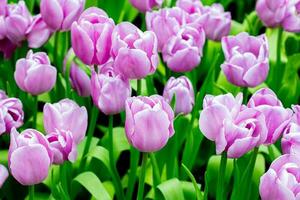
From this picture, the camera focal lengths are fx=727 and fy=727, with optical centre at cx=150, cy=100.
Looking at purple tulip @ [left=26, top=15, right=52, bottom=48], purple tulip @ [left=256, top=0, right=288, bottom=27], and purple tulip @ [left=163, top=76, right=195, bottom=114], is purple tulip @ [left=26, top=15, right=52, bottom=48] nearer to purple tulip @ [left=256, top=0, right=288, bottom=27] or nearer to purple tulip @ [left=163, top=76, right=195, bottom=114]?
purple tulip @ [left=163, top=76, right=195, bottom=114]

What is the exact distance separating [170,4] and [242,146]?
1.00 meters

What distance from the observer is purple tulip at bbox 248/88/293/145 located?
1.11 meters

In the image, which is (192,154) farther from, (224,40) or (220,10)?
(220,10)

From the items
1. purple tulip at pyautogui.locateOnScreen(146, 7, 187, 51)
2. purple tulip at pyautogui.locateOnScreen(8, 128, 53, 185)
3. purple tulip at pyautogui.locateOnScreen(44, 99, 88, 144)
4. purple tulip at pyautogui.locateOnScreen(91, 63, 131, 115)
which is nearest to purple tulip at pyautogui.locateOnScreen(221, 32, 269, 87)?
purple tulip at pyautogui.locateOnScreen(146, 7, 187, 51)

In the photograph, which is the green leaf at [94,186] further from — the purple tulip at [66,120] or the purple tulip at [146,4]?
the purple tulip at [146,4]

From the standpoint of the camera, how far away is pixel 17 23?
1.50m

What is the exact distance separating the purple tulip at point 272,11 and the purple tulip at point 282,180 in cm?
71

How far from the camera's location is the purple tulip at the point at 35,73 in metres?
1.32

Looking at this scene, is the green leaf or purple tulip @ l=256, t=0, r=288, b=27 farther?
purple tulip @ l=256, t=0, r=288, b=27

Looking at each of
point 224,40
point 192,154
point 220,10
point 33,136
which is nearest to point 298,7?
point 220,10

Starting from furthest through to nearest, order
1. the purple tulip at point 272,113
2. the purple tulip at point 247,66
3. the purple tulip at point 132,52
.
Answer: the purple tulip at point 247,66, the purple tulip at point 132,52, the purple tulip at point 272,113

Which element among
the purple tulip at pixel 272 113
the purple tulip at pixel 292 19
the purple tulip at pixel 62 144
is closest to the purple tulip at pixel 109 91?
the purple tulip at pixel 62 144

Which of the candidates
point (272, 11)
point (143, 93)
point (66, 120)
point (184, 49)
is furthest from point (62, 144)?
point (272, 11)

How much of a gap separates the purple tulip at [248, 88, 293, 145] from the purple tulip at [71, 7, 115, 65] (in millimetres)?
288
